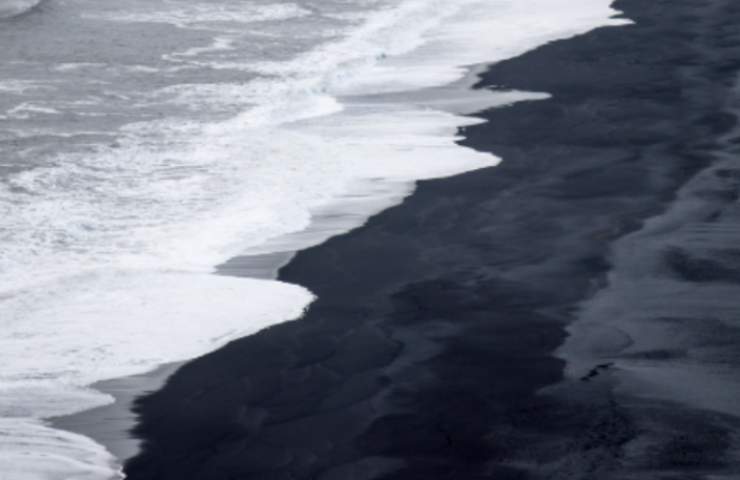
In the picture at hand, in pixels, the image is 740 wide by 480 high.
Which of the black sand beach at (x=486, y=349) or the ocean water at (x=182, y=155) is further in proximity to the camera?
the ocean water at (x=182, y=155)

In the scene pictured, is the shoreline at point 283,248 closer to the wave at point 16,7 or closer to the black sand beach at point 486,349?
the black sand beach at point 486,349

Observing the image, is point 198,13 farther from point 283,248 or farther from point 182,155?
point 283,248

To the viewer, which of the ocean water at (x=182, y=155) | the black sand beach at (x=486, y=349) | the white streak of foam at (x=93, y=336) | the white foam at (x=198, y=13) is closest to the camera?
the black sand beach at (x=486, y=349)

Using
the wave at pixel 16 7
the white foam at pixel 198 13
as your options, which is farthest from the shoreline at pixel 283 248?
the wave at pixel 16 7

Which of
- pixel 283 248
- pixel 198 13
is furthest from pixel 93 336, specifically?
pixel 198 13

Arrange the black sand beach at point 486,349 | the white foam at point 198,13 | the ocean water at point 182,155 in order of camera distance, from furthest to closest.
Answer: the white foam at point 198,13 < the ocean water at point 182,155 < the black sand beach at point 486,349

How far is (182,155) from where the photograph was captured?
13.0 meters

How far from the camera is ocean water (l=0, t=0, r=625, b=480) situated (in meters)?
8.23

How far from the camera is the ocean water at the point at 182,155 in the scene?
823 cm

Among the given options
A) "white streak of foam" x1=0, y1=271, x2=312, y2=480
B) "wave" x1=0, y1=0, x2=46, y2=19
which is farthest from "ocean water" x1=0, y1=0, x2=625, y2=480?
"wave" x1=0, y1=0, x2=46, y2=19

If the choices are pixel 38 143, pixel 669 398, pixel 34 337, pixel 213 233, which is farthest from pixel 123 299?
pixel 38 143

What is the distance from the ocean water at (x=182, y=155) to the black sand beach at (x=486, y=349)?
0.38 meters

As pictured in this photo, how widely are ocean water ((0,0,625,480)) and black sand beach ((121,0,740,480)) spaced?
38 centimetres

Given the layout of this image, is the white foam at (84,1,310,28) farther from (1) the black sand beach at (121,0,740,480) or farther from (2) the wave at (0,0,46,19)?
(1) the black sand beach at (121,0,740,480)
